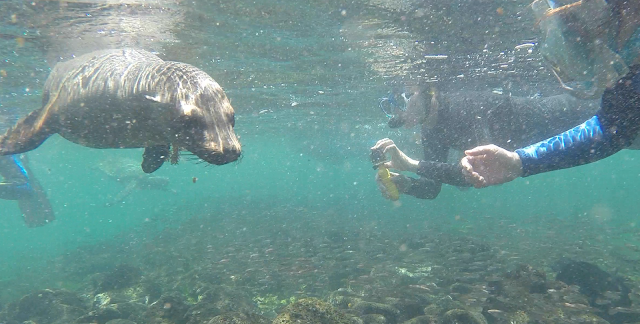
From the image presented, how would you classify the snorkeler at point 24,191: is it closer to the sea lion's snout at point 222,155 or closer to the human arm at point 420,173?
the sea lion's snout at point 222,155

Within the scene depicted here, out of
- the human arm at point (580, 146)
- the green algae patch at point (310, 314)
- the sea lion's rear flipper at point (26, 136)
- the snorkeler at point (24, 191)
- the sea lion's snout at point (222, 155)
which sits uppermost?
the human arm at point (580, 146)

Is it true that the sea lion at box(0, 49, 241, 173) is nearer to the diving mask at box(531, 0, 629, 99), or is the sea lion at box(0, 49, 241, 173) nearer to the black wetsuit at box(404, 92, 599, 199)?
the diving mask at box(531, 0, 629, 99)

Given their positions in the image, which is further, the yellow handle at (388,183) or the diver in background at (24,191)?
the diver in background at (24,191)

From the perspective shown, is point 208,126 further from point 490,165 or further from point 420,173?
point 420,173

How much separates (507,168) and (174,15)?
10.1 meters

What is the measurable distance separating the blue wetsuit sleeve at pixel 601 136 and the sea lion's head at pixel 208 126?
2.95 meters

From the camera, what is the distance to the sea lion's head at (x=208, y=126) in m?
3.51

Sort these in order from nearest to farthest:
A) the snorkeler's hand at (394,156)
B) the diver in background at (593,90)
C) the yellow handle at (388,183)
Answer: the diver in background at (593,90)
the yellow handle at (388,183)
the snorkeler's hand at (394,156)

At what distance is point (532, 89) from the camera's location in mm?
20453

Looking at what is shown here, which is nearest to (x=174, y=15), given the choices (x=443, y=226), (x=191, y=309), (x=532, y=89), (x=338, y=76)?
(x=191, y=309)

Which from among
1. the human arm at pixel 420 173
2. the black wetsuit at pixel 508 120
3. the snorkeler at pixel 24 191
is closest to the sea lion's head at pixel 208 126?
the human arm at pixel 420 173

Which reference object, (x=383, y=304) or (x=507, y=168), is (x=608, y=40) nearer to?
(x=507, y=168)

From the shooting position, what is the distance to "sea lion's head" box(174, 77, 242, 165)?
11.5ft

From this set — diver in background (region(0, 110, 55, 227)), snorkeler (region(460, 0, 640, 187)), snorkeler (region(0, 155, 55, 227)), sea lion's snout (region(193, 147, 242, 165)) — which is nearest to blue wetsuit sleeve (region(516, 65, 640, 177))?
snorkeler (region(460, 0, 640, 187))
